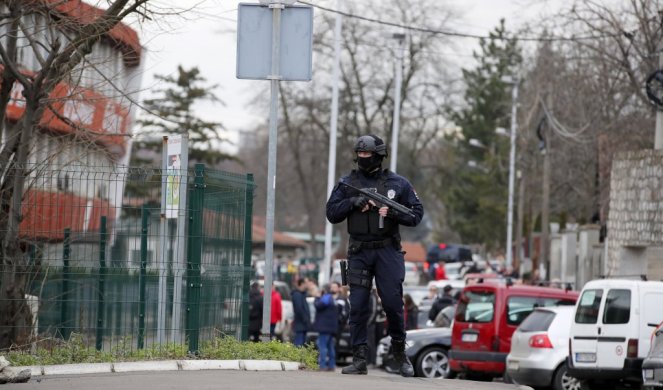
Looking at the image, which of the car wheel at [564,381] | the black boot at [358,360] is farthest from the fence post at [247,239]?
the car wheel at [564,381]

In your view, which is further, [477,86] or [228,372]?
[477,86]

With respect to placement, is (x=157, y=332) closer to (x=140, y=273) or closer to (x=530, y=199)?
(x=140, y=273)

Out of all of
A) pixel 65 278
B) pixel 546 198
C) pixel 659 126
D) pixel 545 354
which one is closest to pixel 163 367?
pixel 65 278

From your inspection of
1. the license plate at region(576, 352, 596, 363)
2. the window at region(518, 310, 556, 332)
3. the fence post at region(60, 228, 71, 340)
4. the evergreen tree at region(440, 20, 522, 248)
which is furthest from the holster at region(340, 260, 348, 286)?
the evergreen tree at region(440, 20, 522, 248)

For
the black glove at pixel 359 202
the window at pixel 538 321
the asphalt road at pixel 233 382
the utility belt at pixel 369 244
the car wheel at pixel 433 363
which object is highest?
the black glove at pixel 359 202

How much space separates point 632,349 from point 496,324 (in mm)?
4353

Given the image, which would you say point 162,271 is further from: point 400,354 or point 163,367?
point 400,354

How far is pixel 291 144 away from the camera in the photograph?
65812 millimetres

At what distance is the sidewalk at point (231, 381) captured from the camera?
9.35 metres

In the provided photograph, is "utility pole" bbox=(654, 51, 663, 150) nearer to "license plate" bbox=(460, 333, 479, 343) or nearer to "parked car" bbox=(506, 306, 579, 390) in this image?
"license plate" bbox=(460, 333, 479, 343)

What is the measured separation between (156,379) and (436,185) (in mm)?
72772

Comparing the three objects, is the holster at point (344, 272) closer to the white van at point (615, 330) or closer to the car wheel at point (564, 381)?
the white van at point (615, 330)

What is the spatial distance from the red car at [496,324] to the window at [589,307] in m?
3.22

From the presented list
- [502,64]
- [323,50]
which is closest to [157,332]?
[323,50]
